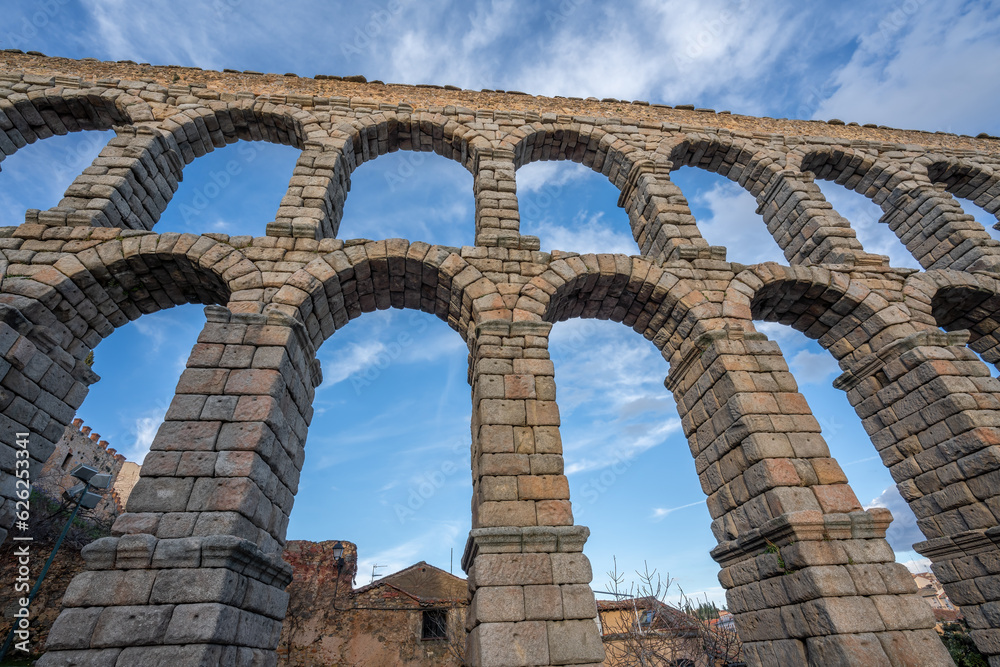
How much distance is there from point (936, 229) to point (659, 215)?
276 inches

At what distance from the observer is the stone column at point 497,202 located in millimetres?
8148

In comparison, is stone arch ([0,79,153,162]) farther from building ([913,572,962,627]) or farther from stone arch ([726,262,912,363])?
building ([913,572,962,627])

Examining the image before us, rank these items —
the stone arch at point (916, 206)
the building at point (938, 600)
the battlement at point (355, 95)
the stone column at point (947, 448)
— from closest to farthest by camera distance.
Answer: the stone column at point (947, 448) < the stone arch at point (916, 206) < the battlement at point (355, 95) < the building at point (938, 600)

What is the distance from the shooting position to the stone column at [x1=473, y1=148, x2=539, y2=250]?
26.7ft

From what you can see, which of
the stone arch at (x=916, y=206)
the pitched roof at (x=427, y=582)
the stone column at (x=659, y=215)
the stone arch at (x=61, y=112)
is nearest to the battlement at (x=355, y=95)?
the stone arch at (x=61, y=112)

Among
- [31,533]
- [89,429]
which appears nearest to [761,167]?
[31,533]

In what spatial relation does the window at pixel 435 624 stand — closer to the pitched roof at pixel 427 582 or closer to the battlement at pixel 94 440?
the pitched roof at pixel 427 582

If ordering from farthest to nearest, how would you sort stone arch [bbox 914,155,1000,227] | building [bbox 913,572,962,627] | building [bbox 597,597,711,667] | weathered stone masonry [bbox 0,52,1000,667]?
building [bbox 913,572,962,627], building [bbox 597,597,711,667], stone arch [bbox 914,155,1000,227], weathered stone masonry [bbox 0,52,1000,667]

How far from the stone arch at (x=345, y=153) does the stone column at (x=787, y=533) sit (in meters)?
6.75

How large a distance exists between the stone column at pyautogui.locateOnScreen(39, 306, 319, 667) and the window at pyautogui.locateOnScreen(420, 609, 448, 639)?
13234 millimetres

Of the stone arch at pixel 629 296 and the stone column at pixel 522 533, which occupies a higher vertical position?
Answer: the stone arch at pixel 629 296

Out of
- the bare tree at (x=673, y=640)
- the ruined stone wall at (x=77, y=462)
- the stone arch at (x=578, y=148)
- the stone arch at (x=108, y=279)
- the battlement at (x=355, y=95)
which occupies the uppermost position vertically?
the battlement at (x=355, y=95)

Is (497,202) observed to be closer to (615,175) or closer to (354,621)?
(615,175)

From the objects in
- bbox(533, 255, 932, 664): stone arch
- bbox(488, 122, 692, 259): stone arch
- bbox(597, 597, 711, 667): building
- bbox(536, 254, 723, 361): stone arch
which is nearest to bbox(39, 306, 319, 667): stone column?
bbox(536, 254, 723, 361): stone arch
